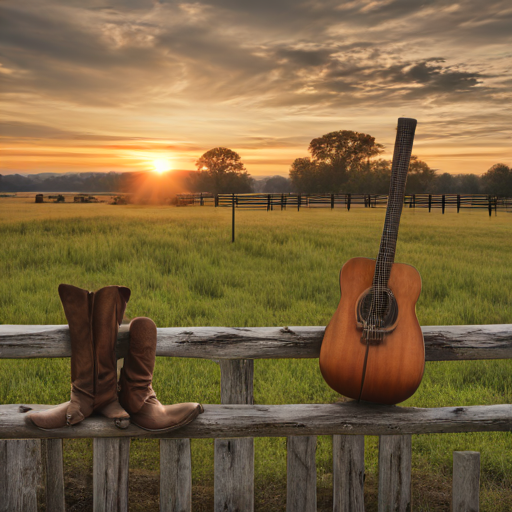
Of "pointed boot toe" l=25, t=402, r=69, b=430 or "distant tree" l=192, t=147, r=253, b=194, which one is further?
"distant tree" l=192, t=147, r=253, b=194

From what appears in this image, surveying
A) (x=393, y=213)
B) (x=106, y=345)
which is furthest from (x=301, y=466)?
(x=393, y=213)

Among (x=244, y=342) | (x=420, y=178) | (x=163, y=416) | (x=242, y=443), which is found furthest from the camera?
(x=420, y=178)

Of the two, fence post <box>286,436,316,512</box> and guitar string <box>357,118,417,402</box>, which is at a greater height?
guitar string <box>357,118,417,402</box>

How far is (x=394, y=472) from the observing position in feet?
8.53

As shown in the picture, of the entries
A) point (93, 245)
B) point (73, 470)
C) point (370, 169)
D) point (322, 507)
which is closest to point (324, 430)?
point (322, 507)

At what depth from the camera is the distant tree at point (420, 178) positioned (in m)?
43.0

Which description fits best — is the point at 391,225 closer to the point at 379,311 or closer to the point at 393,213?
the point at 393,213

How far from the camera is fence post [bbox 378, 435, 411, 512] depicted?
2584 millimetres

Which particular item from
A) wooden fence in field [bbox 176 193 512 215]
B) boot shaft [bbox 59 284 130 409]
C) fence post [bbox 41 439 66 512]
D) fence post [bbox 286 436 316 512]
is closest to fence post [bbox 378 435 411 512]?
fence post [bbox 286 436 316 512]

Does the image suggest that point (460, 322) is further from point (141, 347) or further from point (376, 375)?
point (141, 347)

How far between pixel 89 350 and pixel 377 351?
4.62ft

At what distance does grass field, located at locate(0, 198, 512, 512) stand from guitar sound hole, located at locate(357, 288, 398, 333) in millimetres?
1230

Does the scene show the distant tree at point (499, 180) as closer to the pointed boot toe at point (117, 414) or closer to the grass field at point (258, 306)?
the grass field at point (258, 306)

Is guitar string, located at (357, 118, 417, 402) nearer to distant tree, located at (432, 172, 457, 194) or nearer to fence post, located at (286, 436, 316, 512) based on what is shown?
fence post, located at (286, 436, 316, 512)
